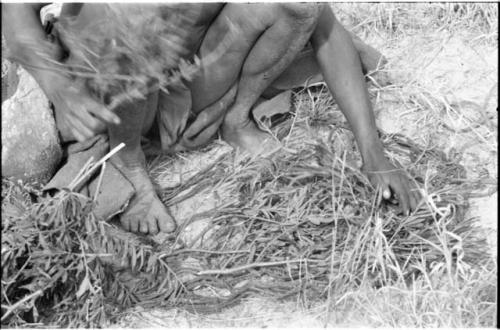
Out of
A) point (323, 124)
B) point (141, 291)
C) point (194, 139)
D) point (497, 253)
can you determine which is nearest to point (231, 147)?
point (194, 139)

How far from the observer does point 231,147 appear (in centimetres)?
268

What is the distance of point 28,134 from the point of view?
7.62 feet

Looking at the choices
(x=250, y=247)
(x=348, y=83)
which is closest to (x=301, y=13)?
(x=348, y=83)

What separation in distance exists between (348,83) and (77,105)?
890 millimetres

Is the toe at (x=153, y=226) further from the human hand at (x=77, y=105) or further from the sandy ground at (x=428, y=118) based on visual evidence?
the human hand at (x=77, y=105)

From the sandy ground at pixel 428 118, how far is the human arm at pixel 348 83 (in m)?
0.29

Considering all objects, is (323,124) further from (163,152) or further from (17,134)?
(17,134)

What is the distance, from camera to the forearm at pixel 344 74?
245 centimetres

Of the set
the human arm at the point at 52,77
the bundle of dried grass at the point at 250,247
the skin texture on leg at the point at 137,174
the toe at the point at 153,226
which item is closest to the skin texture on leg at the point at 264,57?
the bundle of dried grass at the point at 250,247

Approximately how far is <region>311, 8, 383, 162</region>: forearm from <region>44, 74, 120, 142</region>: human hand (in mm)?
751

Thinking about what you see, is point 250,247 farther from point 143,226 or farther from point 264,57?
point 264,57

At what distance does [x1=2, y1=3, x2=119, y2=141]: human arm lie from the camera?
192 cm

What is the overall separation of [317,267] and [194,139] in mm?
690

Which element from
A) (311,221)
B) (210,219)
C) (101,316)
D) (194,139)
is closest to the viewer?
(101,316)
